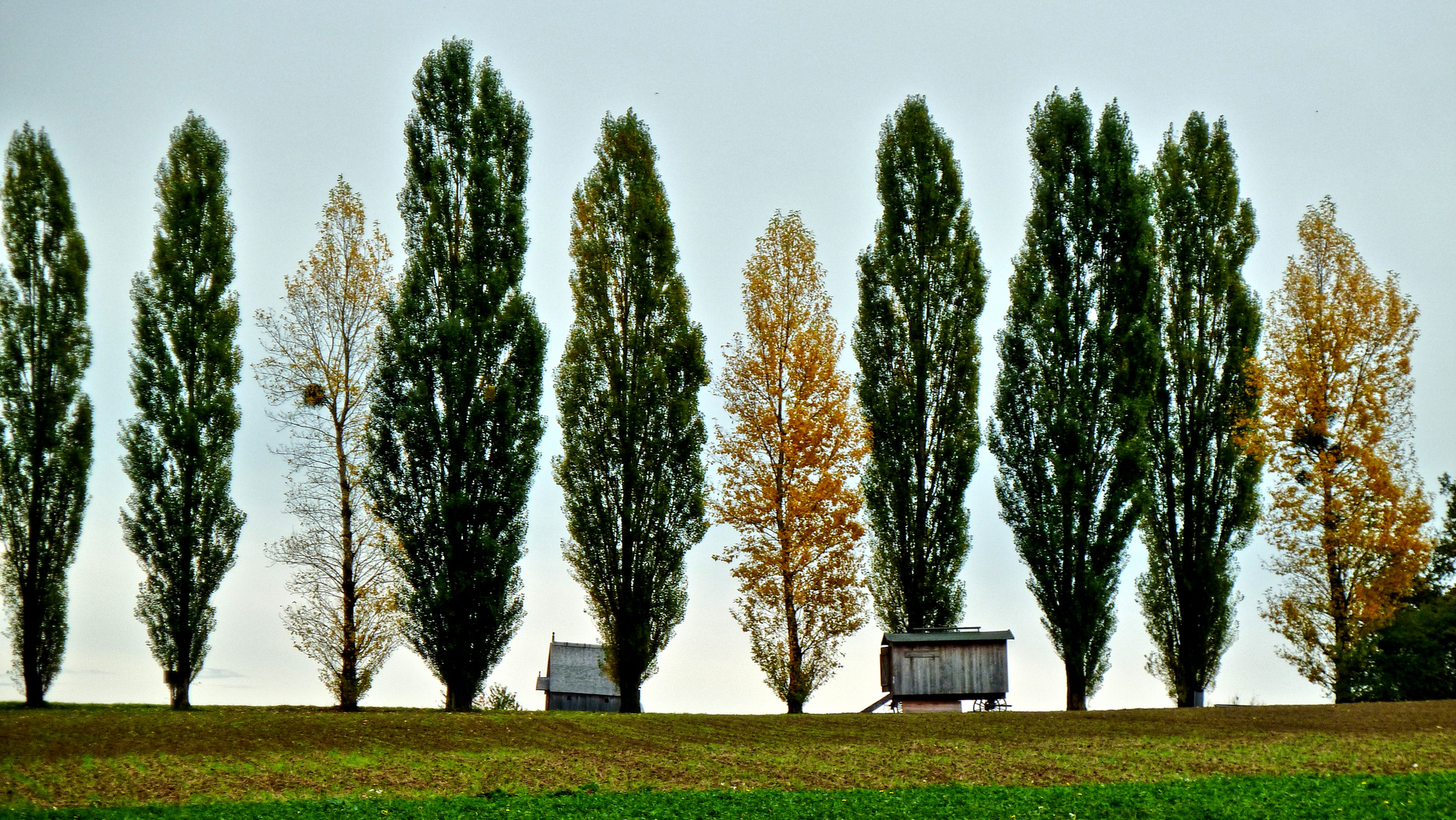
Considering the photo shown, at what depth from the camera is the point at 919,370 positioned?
33344 mm

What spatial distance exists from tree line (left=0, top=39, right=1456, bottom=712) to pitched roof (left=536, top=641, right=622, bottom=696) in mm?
19385

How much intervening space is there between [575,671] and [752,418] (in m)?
21.1

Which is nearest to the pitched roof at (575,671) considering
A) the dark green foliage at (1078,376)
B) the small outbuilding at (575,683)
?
the small outbuilding at (575,683)

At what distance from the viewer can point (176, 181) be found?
32656mm

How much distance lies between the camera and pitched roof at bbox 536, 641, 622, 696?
48.8 m

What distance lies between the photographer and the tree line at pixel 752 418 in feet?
98.6

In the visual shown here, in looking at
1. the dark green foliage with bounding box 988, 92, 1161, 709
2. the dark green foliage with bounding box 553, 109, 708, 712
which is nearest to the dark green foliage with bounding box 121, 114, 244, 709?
the dark green foliage with bounding box 553, 109, 708, 712

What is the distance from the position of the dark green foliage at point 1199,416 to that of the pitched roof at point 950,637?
5067 millimetres

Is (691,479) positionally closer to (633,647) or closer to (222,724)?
(633,647)

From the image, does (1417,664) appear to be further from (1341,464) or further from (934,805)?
(934,805)

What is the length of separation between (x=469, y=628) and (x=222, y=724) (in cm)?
596

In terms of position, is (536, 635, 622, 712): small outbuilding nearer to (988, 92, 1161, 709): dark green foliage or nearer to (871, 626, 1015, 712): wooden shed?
(871, 626, 1015, 712): wooden shed

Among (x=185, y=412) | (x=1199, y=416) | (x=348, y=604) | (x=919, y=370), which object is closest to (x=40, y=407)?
(x=185, y=412)

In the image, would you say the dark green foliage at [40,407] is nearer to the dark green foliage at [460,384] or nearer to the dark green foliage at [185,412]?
the dark green foliage at [185,412]
